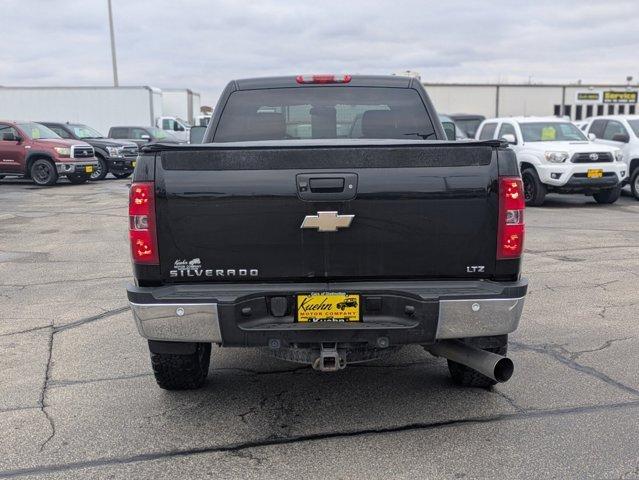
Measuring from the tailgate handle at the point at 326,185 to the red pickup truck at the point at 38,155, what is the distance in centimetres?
1780

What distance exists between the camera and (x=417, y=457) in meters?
3.48

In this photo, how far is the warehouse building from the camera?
50.2 metres

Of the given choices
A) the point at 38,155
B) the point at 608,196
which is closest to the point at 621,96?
the point at 608,196

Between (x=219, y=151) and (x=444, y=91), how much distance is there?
1929 inches

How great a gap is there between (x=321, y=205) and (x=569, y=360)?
2513mm

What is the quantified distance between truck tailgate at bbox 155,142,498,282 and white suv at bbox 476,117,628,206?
406 inches

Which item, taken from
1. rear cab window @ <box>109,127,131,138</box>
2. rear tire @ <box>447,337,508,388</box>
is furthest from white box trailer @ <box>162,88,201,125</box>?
rear tire @ <box>447,337,508,388</box>

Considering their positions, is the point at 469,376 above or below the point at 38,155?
below

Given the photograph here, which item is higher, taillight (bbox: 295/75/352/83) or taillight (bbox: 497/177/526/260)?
taillight (bbox: 295/75/352/83)

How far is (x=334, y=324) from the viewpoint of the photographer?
3.50 meters

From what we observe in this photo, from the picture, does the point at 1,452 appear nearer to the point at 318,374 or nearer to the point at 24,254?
the point at 318,374

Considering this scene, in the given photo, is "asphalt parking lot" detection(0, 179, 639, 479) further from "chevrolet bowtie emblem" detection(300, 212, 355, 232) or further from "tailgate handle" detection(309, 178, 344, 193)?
"tailgate handle" detection(309, 178, 344, 193)

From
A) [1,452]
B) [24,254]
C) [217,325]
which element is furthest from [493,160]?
[24,254]

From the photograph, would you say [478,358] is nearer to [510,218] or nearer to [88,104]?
[510,218]
